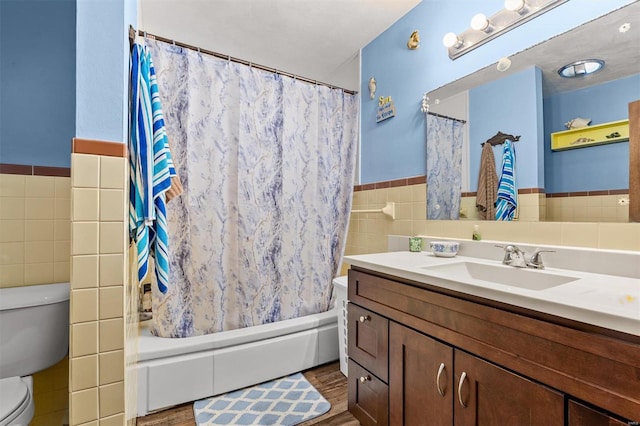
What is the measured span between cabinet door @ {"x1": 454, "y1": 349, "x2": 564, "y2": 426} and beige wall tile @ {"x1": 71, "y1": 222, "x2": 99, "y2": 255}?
1163mm

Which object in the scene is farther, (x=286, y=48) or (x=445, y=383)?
(x=286, y=48)

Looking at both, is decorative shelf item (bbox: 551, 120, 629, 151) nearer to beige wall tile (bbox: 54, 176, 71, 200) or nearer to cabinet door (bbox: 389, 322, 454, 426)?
cabinet door (bbox: 389, 322, 454, 426)

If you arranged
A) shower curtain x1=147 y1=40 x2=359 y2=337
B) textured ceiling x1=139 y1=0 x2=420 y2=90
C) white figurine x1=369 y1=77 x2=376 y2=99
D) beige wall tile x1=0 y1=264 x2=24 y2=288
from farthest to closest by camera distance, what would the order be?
1. white figurine x1=369 y1=77 x2=376 y2=99
2. textured ceiling x1=139 y1=0 x2=420 y2=90
3. shower curtain x1=147 y1=40 x2=359 y2=337
4. beige wall tile x1=0 y1=264 x2=24 y2=288

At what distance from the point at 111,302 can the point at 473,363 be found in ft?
3.65

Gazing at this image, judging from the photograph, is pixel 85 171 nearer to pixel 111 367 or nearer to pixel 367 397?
pixel 111 367

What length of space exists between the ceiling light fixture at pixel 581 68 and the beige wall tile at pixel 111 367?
1960 mm

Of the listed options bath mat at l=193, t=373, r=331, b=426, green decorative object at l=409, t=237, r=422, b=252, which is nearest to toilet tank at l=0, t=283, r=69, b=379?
bath mat at l=193, t=373, r=331, b=426

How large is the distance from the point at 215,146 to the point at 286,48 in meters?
1.10

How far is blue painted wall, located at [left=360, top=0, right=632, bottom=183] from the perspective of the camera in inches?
49.1

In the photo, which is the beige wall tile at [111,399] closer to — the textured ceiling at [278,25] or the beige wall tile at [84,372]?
the beige wall tile at [84,372]

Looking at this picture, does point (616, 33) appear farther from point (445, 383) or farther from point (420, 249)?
point (445, 383)

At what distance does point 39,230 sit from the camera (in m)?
1.27

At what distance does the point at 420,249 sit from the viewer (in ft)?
5.45

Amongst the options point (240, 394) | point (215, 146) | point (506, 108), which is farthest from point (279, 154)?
point (240, 394)
